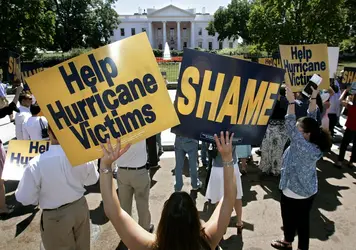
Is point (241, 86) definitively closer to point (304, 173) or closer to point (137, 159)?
point (304, 173)

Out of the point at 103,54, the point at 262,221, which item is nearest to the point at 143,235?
the point at 103,54

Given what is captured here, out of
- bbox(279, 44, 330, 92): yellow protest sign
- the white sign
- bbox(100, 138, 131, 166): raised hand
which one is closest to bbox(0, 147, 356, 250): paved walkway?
bbox(279, 44, 330, 92): yellow protest sign

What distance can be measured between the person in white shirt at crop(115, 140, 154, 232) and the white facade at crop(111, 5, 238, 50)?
87365 millimetres

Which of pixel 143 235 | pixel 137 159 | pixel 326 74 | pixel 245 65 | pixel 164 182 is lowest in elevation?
pixel 164 182

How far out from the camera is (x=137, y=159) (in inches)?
158

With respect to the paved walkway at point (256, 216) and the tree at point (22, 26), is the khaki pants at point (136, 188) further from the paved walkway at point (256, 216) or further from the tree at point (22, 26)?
the tree at point (22, 26)

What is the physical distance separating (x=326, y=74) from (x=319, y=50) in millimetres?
445

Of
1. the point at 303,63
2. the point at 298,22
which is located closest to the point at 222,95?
the point at 303,63

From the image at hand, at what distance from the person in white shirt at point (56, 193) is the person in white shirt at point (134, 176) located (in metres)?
0.82

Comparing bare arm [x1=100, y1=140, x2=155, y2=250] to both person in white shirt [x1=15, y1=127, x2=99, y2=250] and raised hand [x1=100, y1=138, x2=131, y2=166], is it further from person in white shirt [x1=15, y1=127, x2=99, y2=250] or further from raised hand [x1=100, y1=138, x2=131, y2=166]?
person in white shirt [x1=15, y1=127, x2=99, y2=250]

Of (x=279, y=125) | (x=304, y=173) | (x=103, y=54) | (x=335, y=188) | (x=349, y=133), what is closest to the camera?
(x=103, y=54)

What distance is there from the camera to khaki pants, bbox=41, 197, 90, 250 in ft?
9.93

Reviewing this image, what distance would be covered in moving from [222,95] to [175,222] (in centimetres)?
123

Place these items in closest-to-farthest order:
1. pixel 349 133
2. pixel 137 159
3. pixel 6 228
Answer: pixel 137 159
pixel 6 228
pixel 349 133
